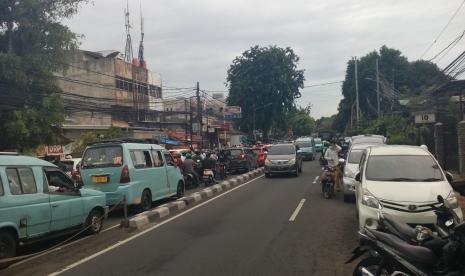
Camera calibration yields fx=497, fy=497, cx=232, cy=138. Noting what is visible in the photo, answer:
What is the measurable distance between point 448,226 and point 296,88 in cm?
4945

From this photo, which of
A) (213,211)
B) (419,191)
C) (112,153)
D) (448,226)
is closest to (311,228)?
(419,191)

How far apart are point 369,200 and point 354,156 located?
717cm

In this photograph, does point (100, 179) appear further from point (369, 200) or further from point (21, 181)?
point (369, 200)

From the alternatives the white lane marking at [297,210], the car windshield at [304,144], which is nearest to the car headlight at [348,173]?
the white lane marking at [297,210]

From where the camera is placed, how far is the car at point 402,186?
7961 mm

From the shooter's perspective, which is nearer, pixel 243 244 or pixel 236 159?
pixel 243 244

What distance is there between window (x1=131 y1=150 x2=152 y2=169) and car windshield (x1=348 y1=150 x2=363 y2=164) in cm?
599

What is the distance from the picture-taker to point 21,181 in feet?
28.8

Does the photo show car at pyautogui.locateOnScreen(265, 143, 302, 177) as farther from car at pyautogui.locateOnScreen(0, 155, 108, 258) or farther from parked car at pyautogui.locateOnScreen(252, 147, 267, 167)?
car at pyautogui.locateOnScreen(0, 155, 108, 258)

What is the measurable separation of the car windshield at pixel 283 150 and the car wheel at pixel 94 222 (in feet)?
47.6

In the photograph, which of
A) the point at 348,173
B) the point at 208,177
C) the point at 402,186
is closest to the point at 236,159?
the point at 208,177

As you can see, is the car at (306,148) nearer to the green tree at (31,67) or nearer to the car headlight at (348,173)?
the green tree at (31,67)

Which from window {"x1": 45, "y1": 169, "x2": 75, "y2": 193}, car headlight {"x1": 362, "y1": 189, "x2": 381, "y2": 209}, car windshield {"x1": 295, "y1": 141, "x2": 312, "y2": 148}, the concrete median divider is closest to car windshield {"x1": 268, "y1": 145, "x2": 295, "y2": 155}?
the concrete median divider

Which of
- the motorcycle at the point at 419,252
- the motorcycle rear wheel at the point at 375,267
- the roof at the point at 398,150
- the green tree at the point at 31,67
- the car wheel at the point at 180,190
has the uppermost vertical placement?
the green tree at the point at 31,67
